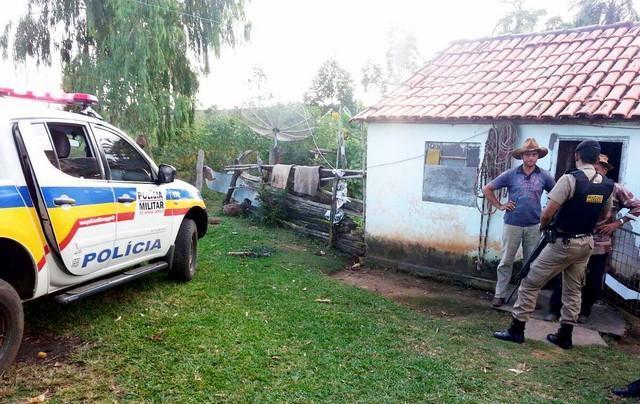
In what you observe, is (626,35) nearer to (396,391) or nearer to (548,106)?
(548,106)

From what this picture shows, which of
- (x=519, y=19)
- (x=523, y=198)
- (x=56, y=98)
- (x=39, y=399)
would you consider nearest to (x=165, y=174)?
(x=56, y=98)

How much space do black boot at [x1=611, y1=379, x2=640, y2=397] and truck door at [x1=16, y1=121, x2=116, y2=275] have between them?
4.42m

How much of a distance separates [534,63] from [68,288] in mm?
6927

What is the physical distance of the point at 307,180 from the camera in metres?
9.30

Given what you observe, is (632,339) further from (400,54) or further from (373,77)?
(400,54)

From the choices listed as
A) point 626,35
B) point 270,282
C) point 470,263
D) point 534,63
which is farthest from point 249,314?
point 626,35

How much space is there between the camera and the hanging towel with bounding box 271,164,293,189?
984cm

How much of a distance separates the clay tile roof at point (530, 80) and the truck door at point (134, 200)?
3506 mm

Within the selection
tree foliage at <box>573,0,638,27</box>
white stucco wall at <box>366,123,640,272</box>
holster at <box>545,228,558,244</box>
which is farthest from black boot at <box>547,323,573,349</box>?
tree foliage at <box>573,0,638,27</box>

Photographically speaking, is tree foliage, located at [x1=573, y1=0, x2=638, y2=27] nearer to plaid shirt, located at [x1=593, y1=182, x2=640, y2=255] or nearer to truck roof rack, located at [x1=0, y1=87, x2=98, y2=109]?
plaid shirt, located at [x1=593, y1=182, x2=640, y2=255]

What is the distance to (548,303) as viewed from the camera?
18.7 feet

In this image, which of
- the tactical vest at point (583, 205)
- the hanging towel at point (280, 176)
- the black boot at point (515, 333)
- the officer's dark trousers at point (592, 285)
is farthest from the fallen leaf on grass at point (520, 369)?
the hanging towel at point (280, 176)

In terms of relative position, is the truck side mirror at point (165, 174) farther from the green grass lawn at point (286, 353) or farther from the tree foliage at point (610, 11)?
the tree foliage at point (610, 11)

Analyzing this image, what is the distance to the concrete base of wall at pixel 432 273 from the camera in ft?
21.0
